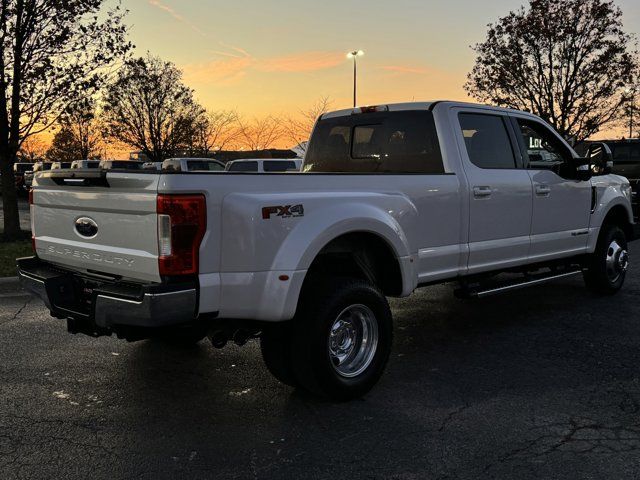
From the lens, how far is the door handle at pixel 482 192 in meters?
4.96

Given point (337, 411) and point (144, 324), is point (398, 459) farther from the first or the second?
point (144, 324)

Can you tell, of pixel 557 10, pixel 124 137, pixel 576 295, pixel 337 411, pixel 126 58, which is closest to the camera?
pixel 337 411

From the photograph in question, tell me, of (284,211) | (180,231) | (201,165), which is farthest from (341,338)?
(201,165)

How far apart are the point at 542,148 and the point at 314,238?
11.7 feet

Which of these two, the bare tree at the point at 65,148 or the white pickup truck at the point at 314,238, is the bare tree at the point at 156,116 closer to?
the bare tree at the point at 65,148

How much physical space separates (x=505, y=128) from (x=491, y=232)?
1115mm

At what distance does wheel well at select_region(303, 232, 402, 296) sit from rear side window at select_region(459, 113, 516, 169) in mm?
1352

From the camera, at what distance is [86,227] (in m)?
3.73

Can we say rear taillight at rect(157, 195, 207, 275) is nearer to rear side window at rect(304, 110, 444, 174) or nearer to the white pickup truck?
the white pickup truck

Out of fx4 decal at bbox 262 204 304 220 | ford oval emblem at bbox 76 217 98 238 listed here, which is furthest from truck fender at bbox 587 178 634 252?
ford oval emblem at bbox 76 217 98 238

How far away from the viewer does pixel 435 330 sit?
5711mm

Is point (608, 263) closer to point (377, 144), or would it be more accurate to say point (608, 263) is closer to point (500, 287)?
point (500, 287)

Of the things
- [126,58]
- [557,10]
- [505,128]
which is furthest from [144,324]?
[557,10]

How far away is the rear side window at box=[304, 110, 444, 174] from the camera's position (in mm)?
5094
